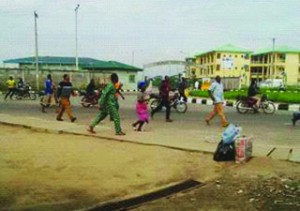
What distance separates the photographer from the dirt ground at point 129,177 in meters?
5.49

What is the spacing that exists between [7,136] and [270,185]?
22.7 feet

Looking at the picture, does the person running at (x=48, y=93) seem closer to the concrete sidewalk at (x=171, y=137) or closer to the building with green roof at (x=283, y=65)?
the concrete sidewalk at (x=171, y=137)

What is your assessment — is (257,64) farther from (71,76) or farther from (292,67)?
(71,76)

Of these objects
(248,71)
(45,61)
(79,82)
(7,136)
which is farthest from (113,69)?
(248,71)

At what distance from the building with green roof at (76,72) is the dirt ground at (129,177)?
3174cm

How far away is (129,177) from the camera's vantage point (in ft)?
22.0

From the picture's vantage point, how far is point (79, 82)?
140 ft

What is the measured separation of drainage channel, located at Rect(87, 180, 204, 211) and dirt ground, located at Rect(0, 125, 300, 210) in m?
0.15

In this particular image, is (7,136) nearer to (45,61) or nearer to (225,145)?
(225,145)

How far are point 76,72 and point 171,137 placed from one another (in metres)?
33.3

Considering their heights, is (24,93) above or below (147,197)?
above

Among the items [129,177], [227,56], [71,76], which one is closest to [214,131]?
[129,177]

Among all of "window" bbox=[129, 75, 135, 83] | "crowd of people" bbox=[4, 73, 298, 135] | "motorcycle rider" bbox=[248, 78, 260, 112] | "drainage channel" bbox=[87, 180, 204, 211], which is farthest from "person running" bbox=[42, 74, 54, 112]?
"window" bbox=[129, 75, 135, 83]

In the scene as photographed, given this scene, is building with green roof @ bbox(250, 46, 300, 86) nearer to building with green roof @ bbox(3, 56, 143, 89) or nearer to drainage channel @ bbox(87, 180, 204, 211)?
building with green roof @ bbox(3, 56, 143, 89)
